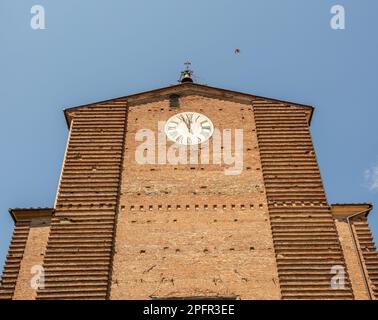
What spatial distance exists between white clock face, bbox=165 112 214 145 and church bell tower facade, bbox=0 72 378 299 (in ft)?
0.14

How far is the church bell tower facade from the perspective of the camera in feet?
57.9

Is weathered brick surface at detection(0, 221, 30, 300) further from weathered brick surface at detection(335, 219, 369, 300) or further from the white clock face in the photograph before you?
weathered brick surface at detection(335, 219, 369, 300)

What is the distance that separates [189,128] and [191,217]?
4.52m

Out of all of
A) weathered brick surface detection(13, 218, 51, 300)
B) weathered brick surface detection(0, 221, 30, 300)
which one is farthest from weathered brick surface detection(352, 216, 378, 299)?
weathered brick surface detection(0, 221, 30, 300)

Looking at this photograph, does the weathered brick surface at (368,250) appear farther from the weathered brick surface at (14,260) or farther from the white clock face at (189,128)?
the weathered brick surface at (14,260)

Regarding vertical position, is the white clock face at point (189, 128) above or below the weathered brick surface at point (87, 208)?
above

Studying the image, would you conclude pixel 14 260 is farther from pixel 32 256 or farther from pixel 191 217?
pixel 191 217

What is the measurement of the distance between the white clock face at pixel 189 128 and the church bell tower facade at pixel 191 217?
0.14ft

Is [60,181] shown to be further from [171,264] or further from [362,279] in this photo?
[362,279]

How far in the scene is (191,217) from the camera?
64.2 feet

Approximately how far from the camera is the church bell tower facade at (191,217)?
57.9 feet

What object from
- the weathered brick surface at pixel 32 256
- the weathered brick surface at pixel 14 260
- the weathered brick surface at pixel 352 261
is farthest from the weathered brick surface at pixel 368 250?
the weathered brick surface at pixel 14 260
